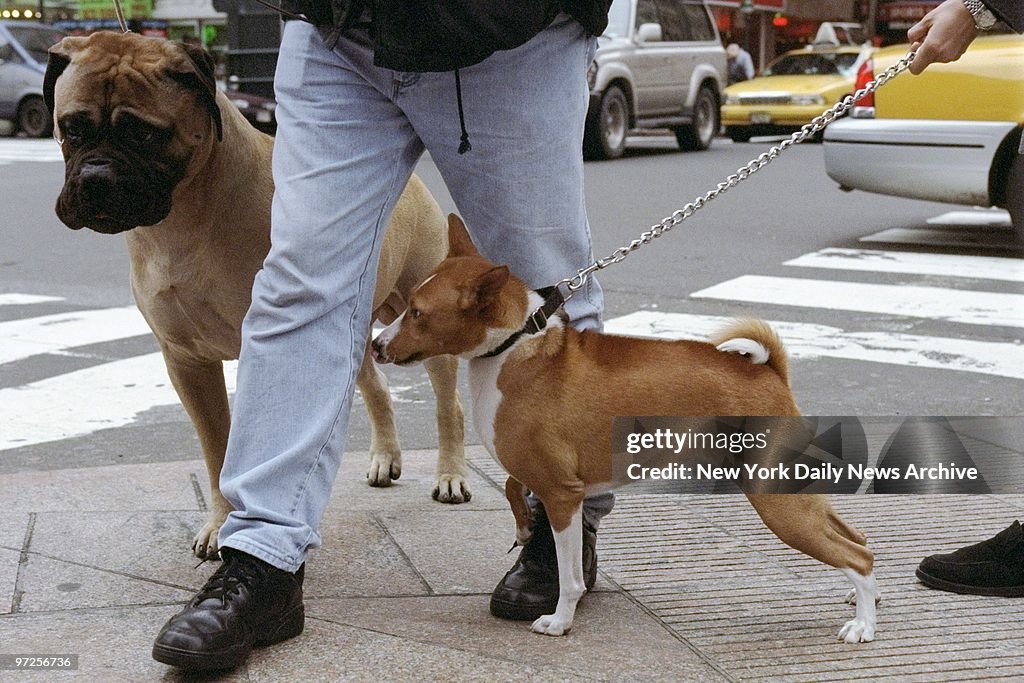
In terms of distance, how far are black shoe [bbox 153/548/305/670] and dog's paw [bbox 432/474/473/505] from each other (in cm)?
123

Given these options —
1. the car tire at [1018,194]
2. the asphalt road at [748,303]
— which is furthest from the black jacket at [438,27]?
the asphalt road at [748,303]

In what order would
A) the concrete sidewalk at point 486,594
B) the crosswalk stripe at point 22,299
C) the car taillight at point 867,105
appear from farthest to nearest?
the car taillight at point 867,105
the crosswalk stripe at point 22,299
the concrete sidewalk at point 486,594

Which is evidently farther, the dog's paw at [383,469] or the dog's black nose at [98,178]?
the dog's paw at [383,469]

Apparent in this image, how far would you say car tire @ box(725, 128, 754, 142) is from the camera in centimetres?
2283

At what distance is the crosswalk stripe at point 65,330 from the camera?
6.83 meters

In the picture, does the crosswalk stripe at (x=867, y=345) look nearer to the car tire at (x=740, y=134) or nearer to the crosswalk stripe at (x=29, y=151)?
the crosswalk stripe at (x=29, y=151)

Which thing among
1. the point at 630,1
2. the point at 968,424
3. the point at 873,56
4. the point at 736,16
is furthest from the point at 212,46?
the point at 968,424

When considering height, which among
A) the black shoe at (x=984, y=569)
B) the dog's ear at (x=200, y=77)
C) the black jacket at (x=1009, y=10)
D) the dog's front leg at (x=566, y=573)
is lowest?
the black shoe at (x=984, y=569)

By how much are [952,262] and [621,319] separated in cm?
313

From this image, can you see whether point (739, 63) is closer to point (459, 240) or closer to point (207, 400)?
point (207, 400)

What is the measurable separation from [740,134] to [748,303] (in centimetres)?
1561

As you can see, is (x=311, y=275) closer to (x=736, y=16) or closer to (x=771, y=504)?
(x=771, y=504)

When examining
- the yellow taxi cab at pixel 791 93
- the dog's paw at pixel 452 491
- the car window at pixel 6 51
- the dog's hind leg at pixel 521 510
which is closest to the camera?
the dog's hind leg at pixel 521 510

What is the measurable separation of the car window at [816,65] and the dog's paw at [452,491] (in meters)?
19.4
